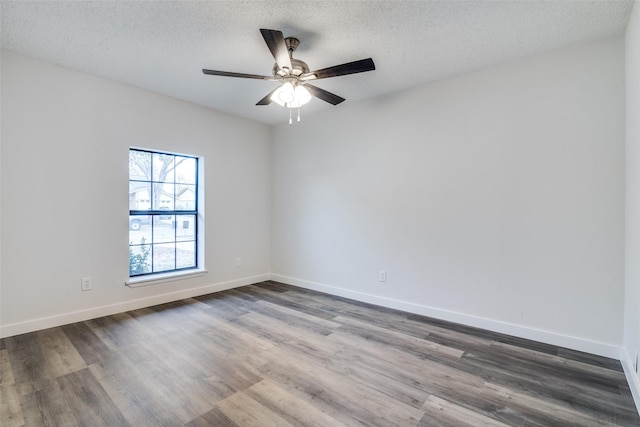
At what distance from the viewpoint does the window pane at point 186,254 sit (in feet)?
13.0

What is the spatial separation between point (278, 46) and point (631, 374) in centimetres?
316

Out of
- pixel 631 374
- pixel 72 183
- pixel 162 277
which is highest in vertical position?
pixel 72 183

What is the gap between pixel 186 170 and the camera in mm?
4008

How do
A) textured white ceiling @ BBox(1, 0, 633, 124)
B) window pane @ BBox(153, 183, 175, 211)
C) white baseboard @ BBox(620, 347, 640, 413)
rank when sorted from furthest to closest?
window pane @ BBox(153, 183, 175, 211)
textured white ceiling @ BBox(1, 0, 633, 124)
white baseboard @ BBox(620, 347, 640, 413)

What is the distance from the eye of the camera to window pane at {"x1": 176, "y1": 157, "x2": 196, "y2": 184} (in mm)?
3928

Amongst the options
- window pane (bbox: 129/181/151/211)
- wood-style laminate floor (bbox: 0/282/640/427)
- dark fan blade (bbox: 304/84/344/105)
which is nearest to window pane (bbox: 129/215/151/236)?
window pane (bbox: 129/181/151/211)

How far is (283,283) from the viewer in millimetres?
4672

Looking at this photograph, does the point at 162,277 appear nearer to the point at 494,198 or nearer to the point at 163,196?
the point at 163,196

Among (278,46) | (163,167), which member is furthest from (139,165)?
(278,46)

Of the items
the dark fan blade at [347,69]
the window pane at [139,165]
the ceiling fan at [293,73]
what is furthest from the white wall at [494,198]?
the window pane at [139,165]

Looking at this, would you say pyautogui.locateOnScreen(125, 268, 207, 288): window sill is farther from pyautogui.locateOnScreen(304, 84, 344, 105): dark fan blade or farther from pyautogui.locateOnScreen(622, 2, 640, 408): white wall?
pyautogui.locateOnScreen(622, 2, 640, 408): white wall

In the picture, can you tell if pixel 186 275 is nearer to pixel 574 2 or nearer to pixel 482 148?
pixel 482 148

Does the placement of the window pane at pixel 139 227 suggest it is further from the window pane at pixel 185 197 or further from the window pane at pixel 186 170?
the window pane at pixel 186 170

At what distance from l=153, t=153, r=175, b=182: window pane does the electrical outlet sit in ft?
4.28
